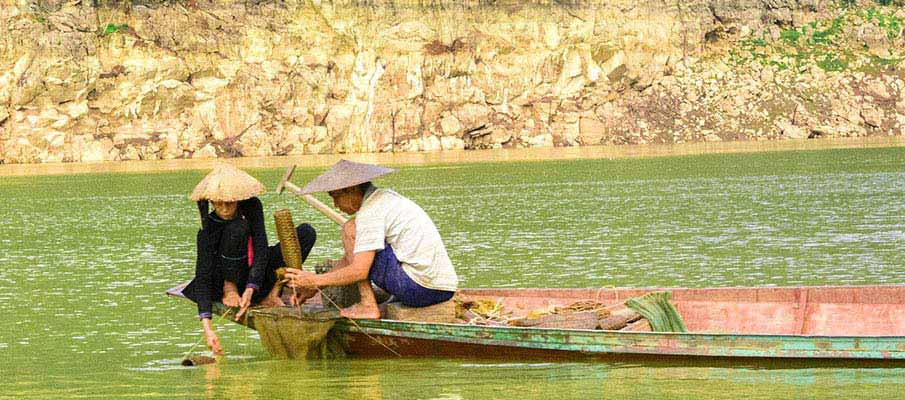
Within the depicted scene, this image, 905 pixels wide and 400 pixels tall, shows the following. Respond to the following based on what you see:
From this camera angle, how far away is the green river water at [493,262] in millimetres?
16125

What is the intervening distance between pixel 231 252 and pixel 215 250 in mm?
194

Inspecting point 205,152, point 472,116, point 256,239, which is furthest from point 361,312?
point 472,116

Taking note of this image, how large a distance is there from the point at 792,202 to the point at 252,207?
34263 millimetres

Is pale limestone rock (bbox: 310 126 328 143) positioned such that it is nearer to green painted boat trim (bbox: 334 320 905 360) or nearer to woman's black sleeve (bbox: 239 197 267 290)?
woman's black sleeve (bbox: 239 197 267 290)

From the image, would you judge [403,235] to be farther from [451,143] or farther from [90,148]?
[451,143]

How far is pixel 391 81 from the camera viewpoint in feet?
463

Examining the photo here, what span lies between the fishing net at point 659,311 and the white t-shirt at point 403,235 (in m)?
2.29

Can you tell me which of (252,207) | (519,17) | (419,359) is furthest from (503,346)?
(519,17)

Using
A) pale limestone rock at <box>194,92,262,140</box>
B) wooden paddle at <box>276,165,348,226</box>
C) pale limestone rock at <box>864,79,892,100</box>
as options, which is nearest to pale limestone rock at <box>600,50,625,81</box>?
pale limestone rock at <box>864,79,892,100</box>

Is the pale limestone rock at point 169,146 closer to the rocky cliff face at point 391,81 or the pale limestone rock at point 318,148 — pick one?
the rocky cliff face at point 391,81

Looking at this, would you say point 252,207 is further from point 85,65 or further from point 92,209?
point 85,65

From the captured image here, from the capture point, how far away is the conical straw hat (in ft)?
55.8

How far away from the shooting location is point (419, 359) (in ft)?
56.0

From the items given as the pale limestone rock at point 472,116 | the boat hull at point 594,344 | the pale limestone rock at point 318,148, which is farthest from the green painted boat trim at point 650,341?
the pale limestone rock at point 472,116
